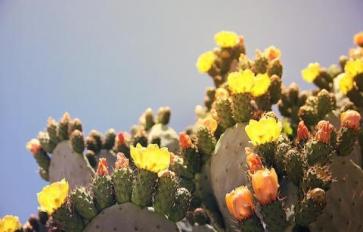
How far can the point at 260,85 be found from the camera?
3.58 m

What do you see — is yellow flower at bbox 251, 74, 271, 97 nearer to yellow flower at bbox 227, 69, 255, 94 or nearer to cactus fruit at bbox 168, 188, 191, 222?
yellow flower at bbox 227, 69, 255, 94

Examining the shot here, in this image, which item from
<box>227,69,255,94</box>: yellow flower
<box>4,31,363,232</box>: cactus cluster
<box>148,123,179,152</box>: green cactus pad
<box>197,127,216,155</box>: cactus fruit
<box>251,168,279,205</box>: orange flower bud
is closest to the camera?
<box>251,168,279,205</box>: orange flower bud

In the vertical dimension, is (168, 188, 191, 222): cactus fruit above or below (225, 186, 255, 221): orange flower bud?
above

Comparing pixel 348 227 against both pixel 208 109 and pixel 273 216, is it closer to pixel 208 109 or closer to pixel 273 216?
pixel 273 216

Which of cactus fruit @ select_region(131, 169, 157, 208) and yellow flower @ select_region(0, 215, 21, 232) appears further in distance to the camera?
yellow flower @ select_region(0, 215, 21, 232)

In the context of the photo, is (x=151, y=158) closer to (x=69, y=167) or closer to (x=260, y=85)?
(x=260, y=85)

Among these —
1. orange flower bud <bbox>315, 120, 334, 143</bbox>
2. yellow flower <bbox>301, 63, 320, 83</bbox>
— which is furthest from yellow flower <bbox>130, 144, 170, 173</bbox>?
yellow flower <bbox>301, 63, 320, 83</bbox>

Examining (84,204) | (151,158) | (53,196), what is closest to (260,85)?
(151,158)

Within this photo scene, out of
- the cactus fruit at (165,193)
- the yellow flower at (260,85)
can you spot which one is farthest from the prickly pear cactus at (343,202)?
the cactus fruit at (165,193)

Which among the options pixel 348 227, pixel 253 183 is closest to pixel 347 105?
pixel 348 227

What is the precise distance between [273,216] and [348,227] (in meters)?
0.56

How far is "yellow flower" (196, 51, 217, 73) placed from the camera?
4.54m

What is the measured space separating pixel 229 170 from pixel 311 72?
1583 mm

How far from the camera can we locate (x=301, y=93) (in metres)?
4.39
